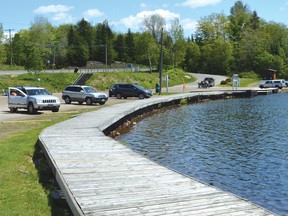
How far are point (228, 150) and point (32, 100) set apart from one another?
659 inches

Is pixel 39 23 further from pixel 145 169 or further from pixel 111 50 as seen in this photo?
pixel 145 169

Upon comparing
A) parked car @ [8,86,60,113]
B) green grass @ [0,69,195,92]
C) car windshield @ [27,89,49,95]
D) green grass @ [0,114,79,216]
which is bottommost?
green grass @ [0,114,79,216]

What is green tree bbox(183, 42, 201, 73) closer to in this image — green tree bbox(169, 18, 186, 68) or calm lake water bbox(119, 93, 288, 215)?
green tree bbox(169, 18, 186, 68)

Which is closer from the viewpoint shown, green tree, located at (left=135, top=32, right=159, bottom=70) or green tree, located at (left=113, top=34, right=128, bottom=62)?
green tree, located at (left=135, top=32, right=159, bottom=70)

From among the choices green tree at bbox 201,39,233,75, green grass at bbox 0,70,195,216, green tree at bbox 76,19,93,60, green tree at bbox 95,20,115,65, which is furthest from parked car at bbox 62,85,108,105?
green tree at bbox 76,19,93,60

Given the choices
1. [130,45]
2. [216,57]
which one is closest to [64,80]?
[216,57]

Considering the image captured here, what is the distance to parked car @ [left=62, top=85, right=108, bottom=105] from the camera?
37.9 meters

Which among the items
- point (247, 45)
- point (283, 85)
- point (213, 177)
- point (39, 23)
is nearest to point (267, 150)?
point (213, 177)

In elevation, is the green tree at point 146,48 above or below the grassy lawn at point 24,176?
above

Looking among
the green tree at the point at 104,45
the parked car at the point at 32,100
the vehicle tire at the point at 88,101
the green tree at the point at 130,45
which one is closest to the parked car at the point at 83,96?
the vehicle tire at the point at 88,101

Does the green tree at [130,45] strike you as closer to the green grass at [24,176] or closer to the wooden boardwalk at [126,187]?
the green grass at [24,176]

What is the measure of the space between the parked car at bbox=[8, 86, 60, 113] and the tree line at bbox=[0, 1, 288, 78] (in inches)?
2438

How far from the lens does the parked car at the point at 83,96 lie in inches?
1494

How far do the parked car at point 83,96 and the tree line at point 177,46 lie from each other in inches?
2074
